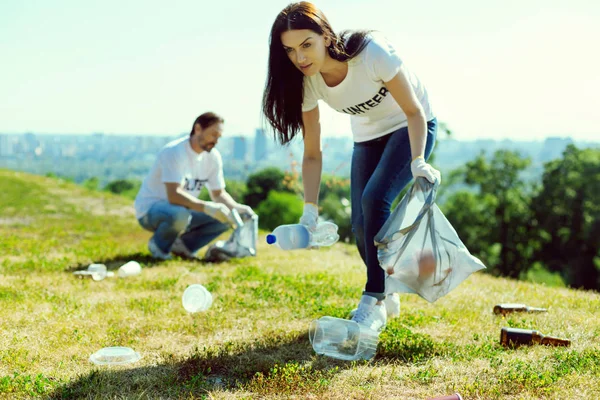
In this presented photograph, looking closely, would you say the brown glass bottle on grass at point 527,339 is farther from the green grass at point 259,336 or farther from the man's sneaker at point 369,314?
the man's sneaker at point 369,314

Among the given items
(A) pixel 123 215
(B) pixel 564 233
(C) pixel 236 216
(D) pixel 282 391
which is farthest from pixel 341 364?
(B) pixel 564 233

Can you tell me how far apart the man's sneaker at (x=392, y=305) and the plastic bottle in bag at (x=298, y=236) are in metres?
0.64

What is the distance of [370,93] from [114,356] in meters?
2.21

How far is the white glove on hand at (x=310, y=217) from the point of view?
13.7 feet

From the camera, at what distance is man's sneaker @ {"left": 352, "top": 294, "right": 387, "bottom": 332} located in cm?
387

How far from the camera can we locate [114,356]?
143 inches

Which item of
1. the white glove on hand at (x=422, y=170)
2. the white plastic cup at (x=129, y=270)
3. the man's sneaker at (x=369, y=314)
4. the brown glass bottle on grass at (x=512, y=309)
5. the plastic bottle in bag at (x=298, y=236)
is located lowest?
the brown glass bottle on grass at (x=512, y=309)

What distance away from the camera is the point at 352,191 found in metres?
4.33

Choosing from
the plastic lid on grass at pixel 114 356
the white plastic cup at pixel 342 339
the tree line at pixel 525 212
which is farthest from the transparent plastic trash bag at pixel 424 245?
the tree line at pixel 525 212

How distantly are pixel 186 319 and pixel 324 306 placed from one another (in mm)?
1057

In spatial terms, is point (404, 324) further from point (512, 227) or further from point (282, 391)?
point (512, 227)

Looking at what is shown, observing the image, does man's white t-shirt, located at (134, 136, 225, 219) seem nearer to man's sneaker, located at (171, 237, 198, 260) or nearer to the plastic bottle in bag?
man's sneaker, located at (171, 237, 198, 260)

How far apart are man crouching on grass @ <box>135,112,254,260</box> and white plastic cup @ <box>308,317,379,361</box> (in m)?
3.29

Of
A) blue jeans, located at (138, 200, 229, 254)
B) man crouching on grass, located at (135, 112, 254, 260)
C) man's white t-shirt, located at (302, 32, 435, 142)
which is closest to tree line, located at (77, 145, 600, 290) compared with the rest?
blue jeans, located at (138, 200, 229, 254)
